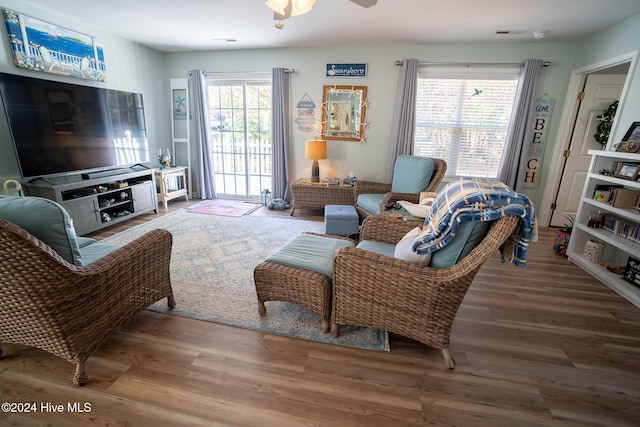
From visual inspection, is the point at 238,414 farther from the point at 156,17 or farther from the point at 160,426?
the point at 156,17

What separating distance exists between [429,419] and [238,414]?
87cm

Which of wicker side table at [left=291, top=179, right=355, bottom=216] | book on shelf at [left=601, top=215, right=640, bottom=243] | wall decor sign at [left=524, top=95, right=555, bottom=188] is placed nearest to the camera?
book on shelf at [left=601, top=215, right=640, bottom=243]

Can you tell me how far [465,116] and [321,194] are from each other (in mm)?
2349

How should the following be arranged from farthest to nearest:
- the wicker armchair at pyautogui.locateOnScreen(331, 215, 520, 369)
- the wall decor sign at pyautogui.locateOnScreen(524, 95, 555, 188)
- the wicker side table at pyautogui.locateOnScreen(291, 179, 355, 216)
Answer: the wicker side table at pyautogui.locateOnScreen(291, 179, 355, 216)
the wall decor sign at pyautogui.locateOnScreen(524, 95, 555, 188)
the wicker armchair at pyautogui.locateOnScreen(331, 215, 520, 369)

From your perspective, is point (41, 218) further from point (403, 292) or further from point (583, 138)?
point (583, 138)

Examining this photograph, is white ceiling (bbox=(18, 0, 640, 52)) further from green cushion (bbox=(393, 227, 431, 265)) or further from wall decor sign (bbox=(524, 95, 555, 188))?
green cushion (bbox=(393, 227, 431, 265))

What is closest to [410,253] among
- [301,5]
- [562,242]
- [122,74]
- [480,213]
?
[480,213]

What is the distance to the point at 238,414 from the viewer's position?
49.8 inches

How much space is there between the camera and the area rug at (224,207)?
167 inches

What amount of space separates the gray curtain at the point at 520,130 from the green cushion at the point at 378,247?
114 inches

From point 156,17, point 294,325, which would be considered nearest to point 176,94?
point 156,17

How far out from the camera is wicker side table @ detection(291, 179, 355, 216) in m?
4.01

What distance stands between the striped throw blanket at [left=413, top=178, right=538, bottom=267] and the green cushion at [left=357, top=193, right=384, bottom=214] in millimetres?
1760

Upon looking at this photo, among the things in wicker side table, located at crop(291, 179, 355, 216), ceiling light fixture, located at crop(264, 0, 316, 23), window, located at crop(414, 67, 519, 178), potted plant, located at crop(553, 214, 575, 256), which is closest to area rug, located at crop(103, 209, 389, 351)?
wicker side table, located at crop(291, 179, 355, 216)
